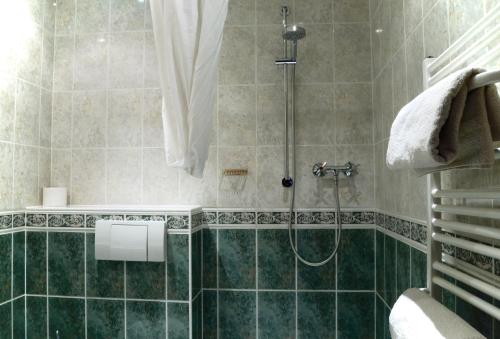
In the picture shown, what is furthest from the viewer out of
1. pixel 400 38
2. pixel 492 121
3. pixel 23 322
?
pixel 23 322

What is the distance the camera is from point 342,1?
200 centimetres

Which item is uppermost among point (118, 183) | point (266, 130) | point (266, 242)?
point (266, 130)

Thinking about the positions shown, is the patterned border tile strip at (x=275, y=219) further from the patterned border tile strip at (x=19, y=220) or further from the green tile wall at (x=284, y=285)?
the patterned border tile strip at (x=19, y=220)

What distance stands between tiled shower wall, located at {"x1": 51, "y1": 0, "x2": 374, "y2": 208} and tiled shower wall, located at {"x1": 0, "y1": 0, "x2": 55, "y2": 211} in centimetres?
8

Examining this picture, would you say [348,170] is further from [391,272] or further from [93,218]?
[93,218]

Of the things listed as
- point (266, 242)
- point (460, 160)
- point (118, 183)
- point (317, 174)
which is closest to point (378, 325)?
point (266, 242)

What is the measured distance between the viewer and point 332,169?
1909 mm

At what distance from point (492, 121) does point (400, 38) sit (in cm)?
93

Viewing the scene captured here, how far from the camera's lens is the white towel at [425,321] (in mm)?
748

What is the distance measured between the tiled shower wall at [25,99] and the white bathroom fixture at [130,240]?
20.7 inches

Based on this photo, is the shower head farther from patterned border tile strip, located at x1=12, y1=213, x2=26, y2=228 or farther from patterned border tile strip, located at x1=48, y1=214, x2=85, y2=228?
patterned border tile strip, located at x1=12, y1=213, x2=26, y2=228

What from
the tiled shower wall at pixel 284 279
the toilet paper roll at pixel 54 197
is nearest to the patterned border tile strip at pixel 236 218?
the tiled shower wall at pixel 284 279

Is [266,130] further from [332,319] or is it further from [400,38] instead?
[332,319]

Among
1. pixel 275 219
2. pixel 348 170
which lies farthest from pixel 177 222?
pixel 348 170
